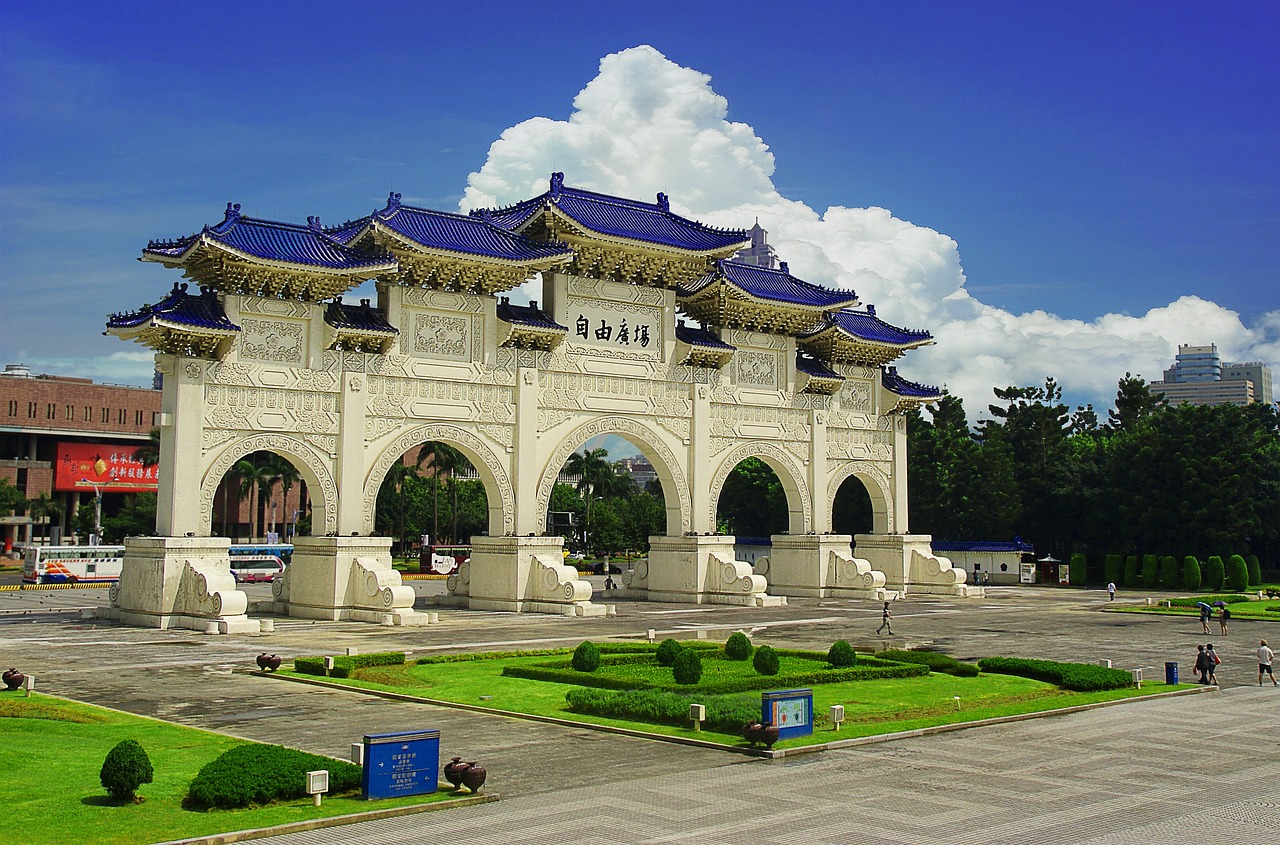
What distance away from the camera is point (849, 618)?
38.1 m

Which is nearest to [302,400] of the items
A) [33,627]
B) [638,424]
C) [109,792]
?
[33,627]

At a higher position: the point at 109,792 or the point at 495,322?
the point at 495,322

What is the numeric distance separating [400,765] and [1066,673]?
571 inches

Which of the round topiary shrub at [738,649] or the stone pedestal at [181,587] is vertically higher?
the stone pedestal at [181,587]

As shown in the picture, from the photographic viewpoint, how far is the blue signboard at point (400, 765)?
12.6 metres

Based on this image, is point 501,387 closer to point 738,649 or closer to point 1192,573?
point 738,649

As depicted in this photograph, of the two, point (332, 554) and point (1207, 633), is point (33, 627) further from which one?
point (1207, 633)

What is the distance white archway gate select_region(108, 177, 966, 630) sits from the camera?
33375 mm

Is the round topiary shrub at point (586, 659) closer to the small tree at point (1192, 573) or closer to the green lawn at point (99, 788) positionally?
the green lawn at point (99, 788)

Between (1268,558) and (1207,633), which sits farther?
(1268,558)

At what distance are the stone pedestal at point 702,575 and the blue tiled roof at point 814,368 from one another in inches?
328

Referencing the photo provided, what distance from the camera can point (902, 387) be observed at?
51719mm

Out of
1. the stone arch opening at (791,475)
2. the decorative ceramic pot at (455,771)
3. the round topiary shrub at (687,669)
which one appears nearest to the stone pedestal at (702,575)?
the stone arch opening at (791,475)

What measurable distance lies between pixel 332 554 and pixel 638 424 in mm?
12729
